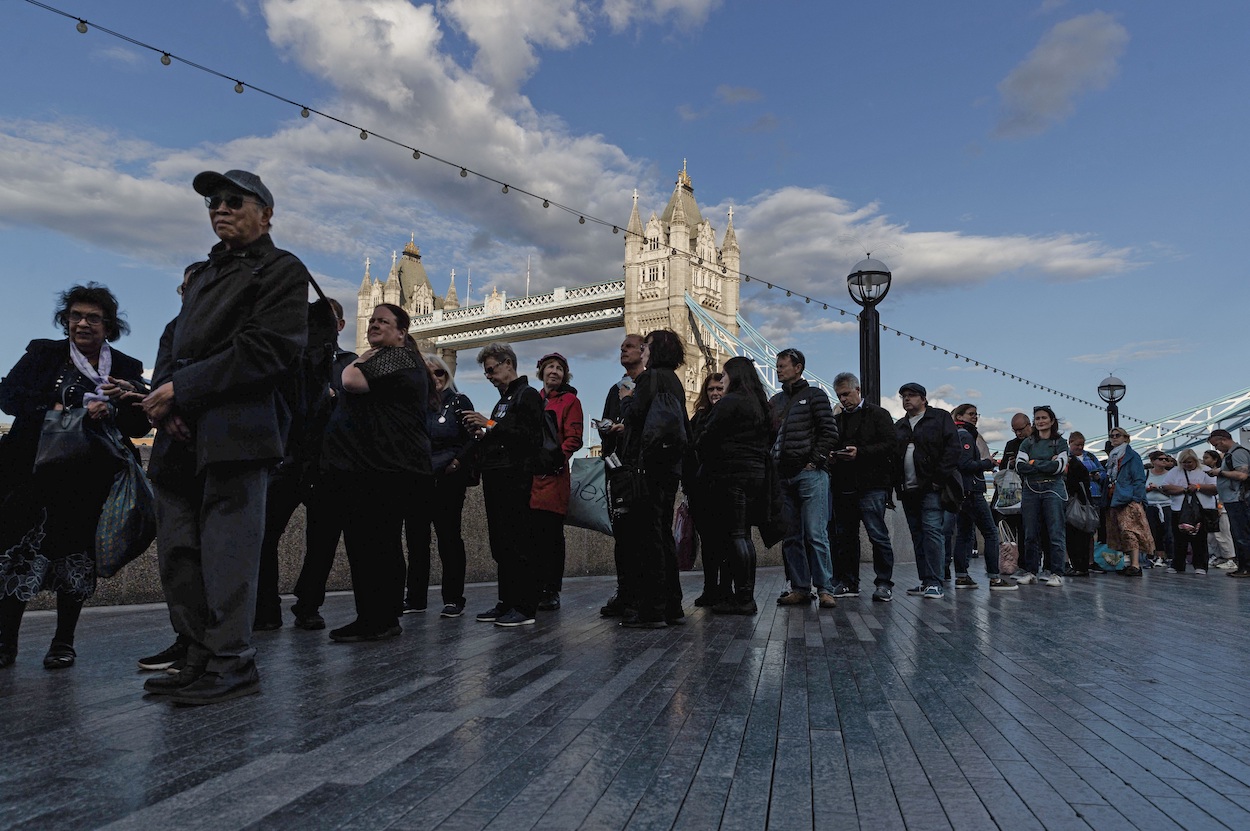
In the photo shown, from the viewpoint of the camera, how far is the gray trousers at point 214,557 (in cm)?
294

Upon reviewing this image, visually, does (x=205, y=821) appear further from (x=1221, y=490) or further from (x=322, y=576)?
(x=1221, y=490)

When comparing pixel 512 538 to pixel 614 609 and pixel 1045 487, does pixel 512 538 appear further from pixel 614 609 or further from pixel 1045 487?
pixel 1045 487

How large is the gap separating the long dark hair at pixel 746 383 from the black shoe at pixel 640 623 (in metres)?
1.42

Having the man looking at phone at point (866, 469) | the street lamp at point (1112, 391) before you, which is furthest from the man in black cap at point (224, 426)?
the street lamp at point (1112, 391)

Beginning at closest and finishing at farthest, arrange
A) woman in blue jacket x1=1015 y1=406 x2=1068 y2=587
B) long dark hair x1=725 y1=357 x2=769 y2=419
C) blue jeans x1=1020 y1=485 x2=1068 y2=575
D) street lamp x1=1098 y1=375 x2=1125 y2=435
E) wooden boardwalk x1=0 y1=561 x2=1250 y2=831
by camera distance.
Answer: wooden boardwalk x1=0 y1=561 x2=1250 y2=831 → long dark hair x1=725 y1=357 x2=769 y2=419 → woman in blue jacket x1=1015 y1=406 x2=1068 y2=587 → blue jeans x1=1020 y1=485 x2=1068 y2=575 → street lamp x1=1098 y1=375 x2=1125 y2=435

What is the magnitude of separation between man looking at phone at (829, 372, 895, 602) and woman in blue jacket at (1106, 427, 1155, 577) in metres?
4.95

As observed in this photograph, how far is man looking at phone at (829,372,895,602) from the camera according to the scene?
685 cm

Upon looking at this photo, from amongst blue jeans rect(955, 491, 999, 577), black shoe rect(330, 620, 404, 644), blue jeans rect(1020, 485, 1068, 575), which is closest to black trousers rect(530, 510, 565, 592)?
black shoe rect(330, 620, 404, 644)

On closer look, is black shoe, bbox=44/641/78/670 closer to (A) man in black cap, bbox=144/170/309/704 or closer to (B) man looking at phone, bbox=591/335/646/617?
(A) man in black cap, bbox=144/170/309/704

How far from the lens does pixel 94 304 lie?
363 centimetres

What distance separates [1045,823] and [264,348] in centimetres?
247

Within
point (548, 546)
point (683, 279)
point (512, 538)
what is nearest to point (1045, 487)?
point (548, 546)

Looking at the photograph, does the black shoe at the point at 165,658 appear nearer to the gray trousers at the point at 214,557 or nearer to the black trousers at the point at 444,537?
the gray trousers at the point at 214,557

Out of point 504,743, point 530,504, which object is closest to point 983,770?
point 504,743
